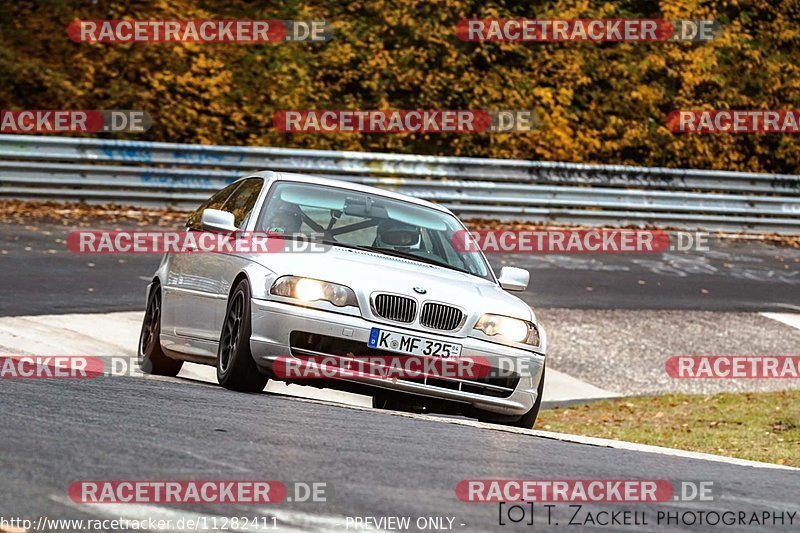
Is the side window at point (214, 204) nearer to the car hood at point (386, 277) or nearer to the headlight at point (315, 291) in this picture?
the car hood at point (386, 277)

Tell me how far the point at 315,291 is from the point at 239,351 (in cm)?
58

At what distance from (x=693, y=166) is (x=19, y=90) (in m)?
12.4

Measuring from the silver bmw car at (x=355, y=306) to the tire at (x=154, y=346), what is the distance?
360 millimetres

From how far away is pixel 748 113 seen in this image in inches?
1078

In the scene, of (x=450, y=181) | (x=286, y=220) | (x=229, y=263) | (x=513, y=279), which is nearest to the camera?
(x=229, y=263)

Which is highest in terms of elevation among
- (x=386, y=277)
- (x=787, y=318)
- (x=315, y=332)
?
(x=386, y=277)

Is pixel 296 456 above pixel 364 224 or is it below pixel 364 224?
below

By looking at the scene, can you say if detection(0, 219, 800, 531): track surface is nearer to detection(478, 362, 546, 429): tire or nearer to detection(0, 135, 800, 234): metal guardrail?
detection(478, 362, 546, 429): tire

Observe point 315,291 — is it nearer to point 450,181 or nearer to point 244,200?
point 244,200

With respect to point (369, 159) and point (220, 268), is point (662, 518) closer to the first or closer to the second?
point (220, 268)

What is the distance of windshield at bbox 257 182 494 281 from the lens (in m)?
9.29

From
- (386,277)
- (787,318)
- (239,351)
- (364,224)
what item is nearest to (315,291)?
(386,277)

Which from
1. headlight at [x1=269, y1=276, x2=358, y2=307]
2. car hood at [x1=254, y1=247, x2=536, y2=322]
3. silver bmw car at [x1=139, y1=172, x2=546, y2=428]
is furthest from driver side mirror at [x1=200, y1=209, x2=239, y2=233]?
headlight at [x1=269, y1=276, x2=358, y2=307]

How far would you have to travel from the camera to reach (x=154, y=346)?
10.2m
